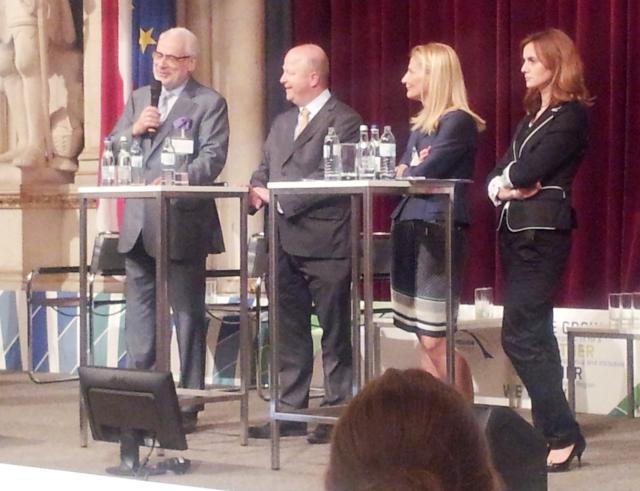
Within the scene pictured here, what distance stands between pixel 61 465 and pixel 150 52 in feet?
10.4

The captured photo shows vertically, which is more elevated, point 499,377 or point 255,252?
point 255,252

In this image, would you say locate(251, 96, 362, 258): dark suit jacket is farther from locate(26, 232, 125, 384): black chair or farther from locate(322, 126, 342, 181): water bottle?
locate(26, 232, 125, 384): black chair

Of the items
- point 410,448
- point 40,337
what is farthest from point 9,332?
point 410,448

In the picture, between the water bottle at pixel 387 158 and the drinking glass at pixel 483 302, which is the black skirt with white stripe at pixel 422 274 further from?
the drinking glass at pixel 483 302

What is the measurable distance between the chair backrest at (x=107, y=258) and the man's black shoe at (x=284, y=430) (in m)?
1.68

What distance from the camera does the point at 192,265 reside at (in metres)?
4.52

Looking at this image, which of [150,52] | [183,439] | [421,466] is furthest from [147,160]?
[421,466]

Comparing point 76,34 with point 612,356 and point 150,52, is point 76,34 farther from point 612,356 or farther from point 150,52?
point 612,356

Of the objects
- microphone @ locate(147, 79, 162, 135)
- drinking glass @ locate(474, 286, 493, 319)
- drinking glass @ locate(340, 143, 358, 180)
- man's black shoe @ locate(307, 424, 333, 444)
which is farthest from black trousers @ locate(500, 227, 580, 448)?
drinking glass @ locate(474, 286, 493, 319)

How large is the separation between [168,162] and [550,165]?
4.17ft

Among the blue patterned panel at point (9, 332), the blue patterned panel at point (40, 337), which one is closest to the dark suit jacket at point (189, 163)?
the blue patterned panel at point (40, 337)

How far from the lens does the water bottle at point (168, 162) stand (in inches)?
161

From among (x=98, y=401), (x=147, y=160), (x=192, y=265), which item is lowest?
(x=98, y=401)

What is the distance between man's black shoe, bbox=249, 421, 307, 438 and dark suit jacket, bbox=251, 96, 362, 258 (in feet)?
2.23
